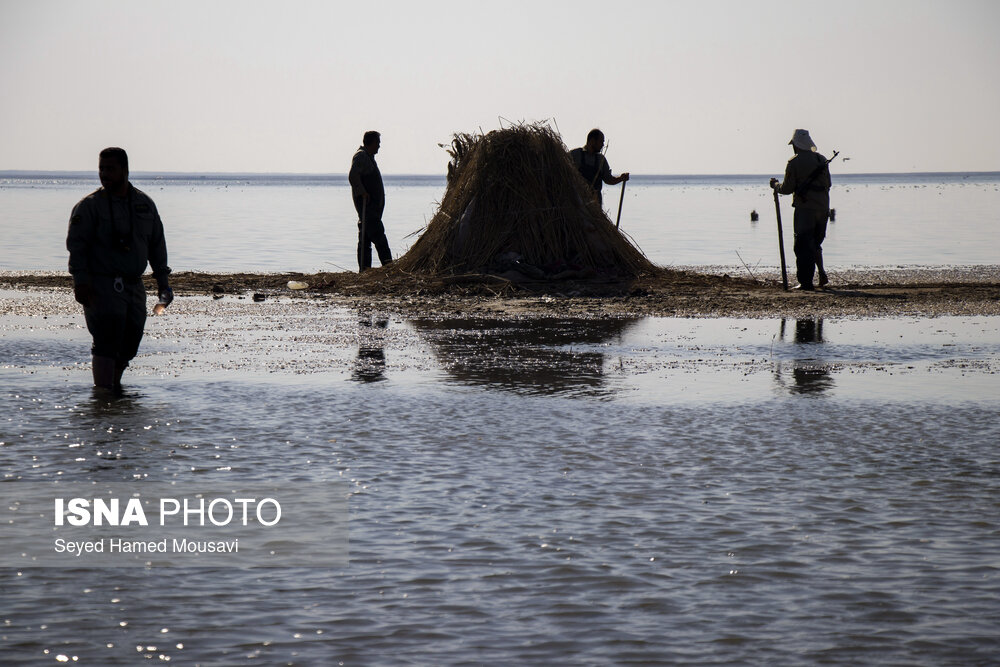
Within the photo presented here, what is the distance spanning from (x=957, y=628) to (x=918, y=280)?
14.3 meters

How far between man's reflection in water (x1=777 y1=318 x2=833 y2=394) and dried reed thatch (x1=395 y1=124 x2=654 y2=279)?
478 cm

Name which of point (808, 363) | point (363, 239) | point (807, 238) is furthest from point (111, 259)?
point (363, 239)

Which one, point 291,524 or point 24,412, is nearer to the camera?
point 291,524

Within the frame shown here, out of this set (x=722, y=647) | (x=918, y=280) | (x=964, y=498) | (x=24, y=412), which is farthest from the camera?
(x=918, y=280)

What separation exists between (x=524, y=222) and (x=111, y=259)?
9018 mm

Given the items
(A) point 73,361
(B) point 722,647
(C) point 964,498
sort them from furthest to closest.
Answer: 1. (A) point 73,361
2. (C) point 964,498
3. (B) point 722,647

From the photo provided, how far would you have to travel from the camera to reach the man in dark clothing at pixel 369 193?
17344 millimetres

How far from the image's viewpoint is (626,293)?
1513 centimetres

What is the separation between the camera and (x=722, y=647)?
3674 mm

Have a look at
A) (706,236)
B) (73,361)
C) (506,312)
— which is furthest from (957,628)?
(706,236)

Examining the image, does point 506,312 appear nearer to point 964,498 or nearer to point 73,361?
point 73,361

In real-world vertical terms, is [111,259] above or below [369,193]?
below

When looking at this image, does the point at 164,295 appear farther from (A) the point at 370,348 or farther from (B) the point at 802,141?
(B) the point at 802,141

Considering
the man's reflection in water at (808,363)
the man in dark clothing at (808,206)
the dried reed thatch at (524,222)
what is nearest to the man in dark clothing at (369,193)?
the dried reed thatch at (524,222)
